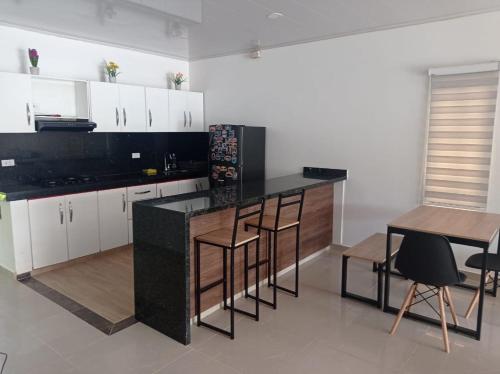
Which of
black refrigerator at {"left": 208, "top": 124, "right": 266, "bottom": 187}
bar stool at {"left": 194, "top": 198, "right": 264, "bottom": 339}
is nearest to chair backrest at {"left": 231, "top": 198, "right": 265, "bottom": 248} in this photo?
bar stool at {"left": 194, "top": 198, "right": 264, "bottom": 339}

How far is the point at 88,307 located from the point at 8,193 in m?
1.37

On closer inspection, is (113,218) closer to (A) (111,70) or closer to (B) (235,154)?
(B) (235,154)

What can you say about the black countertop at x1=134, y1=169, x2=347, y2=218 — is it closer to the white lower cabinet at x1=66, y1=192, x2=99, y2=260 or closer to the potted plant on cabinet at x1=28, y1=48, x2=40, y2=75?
the white lower cabinet at x1=66, y1=192, x2=99, y2=260

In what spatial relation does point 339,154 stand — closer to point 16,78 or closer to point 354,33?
point 354,33

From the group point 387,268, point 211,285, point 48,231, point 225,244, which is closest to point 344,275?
point 387,268

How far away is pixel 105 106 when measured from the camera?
4492 millimetres

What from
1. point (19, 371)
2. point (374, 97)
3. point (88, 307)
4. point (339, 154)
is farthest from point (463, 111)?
point (19, 371)

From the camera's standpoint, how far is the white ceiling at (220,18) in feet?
10.7

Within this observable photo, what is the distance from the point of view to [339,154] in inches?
177

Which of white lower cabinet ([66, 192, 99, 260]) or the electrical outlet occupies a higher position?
the electrical outlet

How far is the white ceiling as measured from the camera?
325 centimetres

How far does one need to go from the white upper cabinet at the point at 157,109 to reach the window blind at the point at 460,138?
328cm

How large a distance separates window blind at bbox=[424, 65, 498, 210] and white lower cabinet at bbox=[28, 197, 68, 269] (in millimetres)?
3793

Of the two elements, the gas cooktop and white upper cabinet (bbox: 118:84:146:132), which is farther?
white upper cabinet (bbox: 118:84:146:132)
